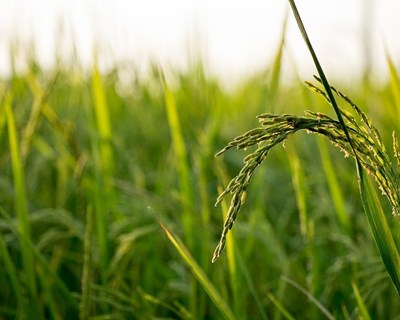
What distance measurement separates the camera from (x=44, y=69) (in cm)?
257

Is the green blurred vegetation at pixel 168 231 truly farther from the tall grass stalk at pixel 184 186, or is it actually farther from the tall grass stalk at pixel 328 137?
the tall grass stalk at pixel 328 137

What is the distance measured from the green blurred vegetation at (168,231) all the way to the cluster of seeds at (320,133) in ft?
0.98

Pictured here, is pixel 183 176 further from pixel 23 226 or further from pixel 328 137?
pixel 328 137

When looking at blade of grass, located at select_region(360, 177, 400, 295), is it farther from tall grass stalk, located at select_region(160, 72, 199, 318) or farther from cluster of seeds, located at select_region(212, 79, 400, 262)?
tall grass stalk, located at select_region(160, 72, 199, 318)

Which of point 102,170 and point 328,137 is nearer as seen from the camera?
point 328,137

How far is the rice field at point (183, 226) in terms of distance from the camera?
3.61 feet

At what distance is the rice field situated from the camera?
110 centimetres

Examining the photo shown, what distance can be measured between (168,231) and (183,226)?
54 centimetres

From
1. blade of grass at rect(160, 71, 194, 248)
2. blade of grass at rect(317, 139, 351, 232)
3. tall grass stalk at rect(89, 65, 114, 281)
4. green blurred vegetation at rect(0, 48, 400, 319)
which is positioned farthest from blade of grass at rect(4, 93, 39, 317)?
blade of grass at rect(317, 139, 351, 232)

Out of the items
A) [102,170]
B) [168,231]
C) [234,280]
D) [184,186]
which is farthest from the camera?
[102,170]

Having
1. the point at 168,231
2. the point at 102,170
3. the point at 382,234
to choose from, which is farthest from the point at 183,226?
the point at 382,234

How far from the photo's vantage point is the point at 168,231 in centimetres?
93

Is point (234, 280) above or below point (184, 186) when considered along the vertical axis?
below

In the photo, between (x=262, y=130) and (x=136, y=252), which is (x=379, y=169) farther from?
(x=136, y=252)
